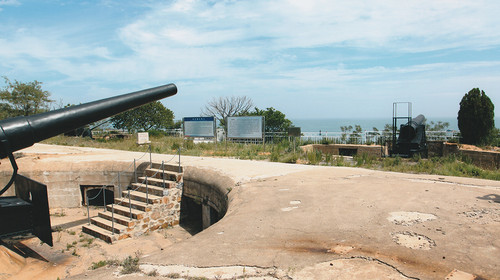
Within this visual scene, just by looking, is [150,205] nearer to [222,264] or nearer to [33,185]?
[33,185]

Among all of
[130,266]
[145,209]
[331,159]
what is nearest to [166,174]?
[145,209]

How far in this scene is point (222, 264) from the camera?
4074mm

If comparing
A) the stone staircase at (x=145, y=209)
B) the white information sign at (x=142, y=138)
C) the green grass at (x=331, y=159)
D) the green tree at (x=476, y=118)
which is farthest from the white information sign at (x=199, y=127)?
the green tree at (x=476, y=118)

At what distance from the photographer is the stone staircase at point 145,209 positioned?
9.09 meters

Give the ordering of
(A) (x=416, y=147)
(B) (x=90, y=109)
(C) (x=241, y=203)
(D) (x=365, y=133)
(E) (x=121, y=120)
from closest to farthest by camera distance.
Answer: (B) (x=90, y=109) → (C) (x=241, y=203) → (A) (x=416, y=147) → (D) (x=365, y=133) → (E) (x=121, y=120)

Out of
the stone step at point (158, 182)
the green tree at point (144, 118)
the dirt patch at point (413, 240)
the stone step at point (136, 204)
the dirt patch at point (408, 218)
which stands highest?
the green tree at point (144, 118)

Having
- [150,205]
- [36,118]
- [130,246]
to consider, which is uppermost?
[36,118]

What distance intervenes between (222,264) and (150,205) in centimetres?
614

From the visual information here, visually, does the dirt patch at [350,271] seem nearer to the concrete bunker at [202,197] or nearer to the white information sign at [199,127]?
the concrete bunker at [202,197]

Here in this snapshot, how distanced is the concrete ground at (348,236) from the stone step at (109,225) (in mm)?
3311

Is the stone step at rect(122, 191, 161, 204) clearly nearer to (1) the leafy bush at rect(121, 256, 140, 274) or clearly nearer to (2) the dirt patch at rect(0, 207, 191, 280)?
(2) the dirt patch at rect(0, 207, 191, 280)

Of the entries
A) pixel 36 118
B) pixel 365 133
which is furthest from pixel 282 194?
pixel 365 133

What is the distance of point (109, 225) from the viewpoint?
30.0ft

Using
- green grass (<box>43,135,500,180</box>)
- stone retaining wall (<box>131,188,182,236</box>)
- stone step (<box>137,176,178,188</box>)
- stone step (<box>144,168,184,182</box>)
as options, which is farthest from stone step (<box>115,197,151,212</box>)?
green grass (<box>43,135,500,180</box>)
